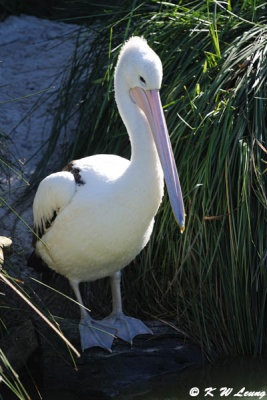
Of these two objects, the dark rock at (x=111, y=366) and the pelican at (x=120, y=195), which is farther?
the dark rock at (x=111, y=366)

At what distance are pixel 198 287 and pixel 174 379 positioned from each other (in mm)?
581

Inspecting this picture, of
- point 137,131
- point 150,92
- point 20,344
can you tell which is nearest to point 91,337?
point 20,344

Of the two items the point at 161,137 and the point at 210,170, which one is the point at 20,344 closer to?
the point at 161,137

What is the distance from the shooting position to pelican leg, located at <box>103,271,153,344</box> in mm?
4207

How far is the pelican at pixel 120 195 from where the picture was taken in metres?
3.87

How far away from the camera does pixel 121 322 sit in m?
4.30

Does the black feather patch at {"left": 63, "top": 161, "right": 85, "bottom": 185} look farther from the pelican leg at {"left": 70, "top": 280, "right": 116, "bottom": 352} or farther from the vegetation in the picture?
the pelican leg at {"left": 70, "top": 280, "right": 116, "bottom": 352}

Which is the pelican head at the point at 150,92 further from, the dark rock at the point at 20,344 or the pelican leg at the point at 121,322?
the dark rock at the point at 20,344

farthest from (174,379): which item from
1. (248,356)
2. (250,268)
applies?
(250,268)

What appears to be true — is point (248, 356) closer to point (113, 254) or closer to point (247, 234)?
point (247, 234)

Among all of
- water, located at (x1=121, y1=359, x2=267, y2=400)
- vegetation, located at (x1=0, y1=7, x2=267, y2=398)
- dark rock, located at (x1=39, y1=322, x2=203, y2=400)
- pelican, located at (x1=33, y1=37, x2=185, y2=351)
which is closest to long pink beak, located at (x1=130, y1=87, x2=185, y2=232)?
pelican, located at (x1=33, y1=37, x2=185, y2=351)

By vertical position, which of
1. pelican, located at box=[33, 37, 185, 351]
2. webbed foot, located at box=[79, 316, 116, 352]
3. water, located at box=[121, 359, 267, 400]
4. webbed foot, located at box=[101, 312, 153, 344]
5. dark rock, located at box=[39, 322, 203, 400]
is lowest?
water, located at box=[121, 359, 267, 400]

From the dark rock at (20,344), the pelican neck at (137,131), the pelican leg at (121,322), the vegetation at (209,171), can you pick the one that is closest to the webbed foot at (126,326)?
the pelican leg at (121,322)

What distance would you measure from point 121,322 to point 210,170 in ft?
3.48
